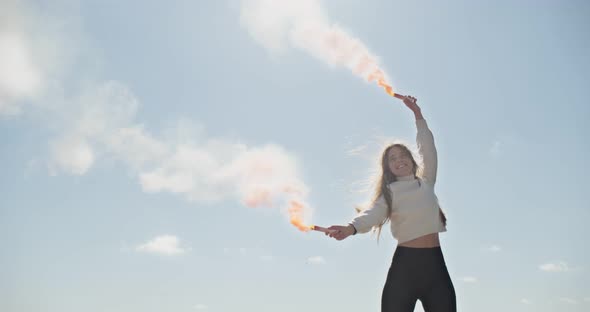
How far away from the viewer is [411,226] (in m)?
8.20

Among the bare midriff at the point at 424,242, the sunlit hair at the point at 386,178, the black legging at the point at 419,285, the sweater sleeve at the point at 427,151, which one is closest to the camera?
the black legging at the point at 419,285

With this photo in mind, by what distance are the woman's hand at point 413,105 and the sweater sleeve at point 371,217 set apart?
1.91 meters

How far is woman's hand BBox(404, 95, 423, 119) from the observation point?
31.2 ft

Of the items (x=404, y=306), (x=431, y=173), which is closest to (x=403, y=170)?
(x=431, y=173)

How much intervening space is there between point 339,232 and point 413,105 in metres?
3.28

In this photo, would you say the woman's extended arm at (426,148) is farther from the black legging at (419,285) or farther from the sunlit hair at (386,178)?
the black legging at (419,285)

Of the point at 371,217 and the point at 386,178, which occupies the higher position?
the point at 386,178

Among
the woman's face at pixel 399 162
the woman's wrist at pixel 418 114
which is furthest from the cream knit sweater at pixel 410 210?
the woman's wrist at pixel 418 114

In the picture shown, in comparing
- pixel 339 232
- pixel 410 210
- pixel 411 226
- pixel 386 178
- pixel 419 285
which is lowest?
pixel 419 285

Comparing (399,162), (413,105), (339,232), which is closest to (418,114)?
(413,105)

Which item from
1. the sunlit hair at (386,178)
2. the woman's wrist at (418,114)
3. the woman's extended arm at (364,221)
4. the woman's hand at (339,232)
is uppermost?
the woman's wrist at (418,114)

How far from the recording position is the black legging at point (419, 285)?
7641 millimetres

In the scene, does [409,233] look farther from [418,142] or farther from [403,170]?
[418,142]

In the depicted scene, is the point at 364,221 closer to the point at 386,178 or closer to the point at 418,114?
the point at 386,178
